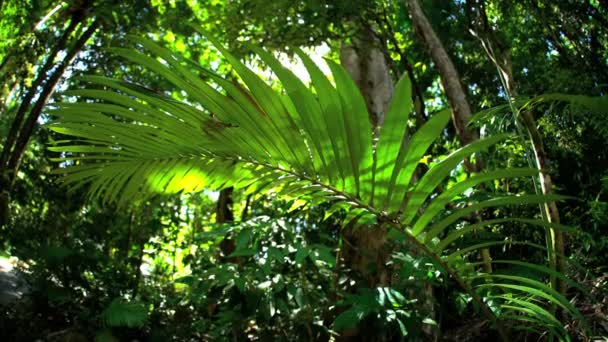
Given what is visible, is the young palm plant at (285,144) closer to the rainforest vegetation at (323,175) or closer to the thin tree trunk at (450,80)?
the rainforest vegetation at (323,175)

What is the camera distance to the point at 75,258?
4684 millimetres

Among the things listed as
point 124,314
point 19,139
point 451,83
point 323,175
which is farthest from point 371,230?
point 19,139

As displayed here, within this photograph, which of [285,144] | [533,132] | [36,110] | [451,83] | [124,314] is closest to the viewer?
[285,144]

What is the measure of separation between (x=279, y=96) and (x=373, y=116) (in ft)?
10.9

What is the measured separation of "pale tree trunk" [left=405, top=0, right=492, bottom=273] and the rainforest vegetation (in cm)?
1

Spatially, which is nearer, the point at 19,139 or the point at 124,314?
the point at 124,314

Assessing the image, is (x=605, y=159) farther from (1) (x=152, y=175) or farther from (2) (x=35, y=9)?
(2) (x=35, y=9)

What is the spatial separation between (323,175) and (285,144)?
127mm

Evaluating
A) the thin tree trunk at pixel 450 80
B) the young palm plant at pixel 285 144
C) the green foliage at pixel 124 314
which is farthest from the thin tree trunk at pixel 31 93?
the young palm plant at pixel 285 144

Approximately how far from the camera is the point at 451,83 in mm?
3131

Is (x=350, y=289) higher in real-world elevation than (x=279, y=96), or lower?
lower

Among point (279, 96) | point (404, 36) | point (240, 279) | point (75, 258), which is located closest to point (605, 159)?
point (240, 279)

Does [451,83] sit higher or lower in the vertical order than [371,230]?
higher

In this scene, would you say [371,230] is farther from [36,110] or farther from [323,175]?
[36,110]
